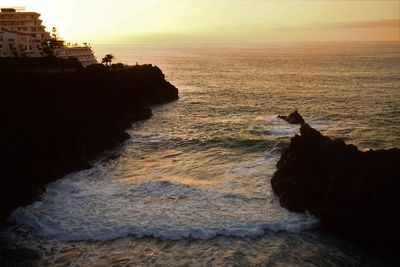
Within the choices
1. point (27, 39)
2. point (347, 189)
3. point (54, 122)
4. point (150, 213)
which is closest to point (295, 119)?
point (347, 189)

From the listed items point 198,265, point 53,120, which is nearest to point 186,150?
point 53,120

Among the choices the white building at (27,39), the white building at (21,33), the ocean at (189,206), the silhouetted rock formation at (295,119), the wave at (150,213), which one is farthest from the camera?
the white building at (27,39)

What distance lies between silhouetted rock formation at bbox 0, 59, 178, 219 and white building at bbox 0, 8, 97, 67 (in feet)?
28.6

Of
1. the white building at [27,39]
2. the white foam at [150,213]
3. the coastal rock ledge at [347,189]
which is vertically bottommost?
the white foam at [150,213]

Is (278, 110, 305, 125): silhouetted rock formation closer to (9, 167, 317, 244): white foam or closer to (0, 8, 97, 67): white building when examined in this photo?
(9, 167, 317, 244): white foam

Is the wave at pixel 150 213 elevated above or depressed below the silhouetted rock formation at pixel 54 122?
below

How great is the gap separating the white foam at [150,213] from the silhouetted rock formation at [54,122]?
2.52 meters

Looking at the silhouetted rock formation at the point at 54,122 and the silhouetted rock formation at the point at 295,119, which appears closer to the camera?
the silhouetted rock formation at the point at 54,122

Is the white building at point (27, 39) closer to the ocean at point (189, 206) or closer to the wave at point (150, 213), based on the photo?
the ocean at point (189, 206)

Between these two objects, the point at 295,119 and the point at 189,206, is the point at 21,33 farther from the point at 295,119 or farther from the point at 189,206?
the point at 189,206

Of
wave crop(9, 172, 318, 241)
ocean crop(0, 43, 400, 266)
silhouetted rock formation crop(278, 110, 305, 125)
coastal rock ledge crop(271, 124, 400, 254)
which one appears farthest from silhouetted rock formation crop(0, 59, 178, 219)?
silhouetted rock formation crop(278, 110, 305, 125)

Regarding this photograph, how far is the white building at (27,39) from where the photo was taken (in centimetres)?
6406

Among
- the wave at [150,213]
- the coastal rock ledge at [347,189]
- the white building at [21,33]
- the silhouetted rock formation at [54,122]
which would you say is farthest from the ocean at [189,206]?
the white building at [21,33]

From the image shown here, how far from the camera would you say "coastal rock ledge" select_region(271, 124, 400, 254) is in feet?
75.5
